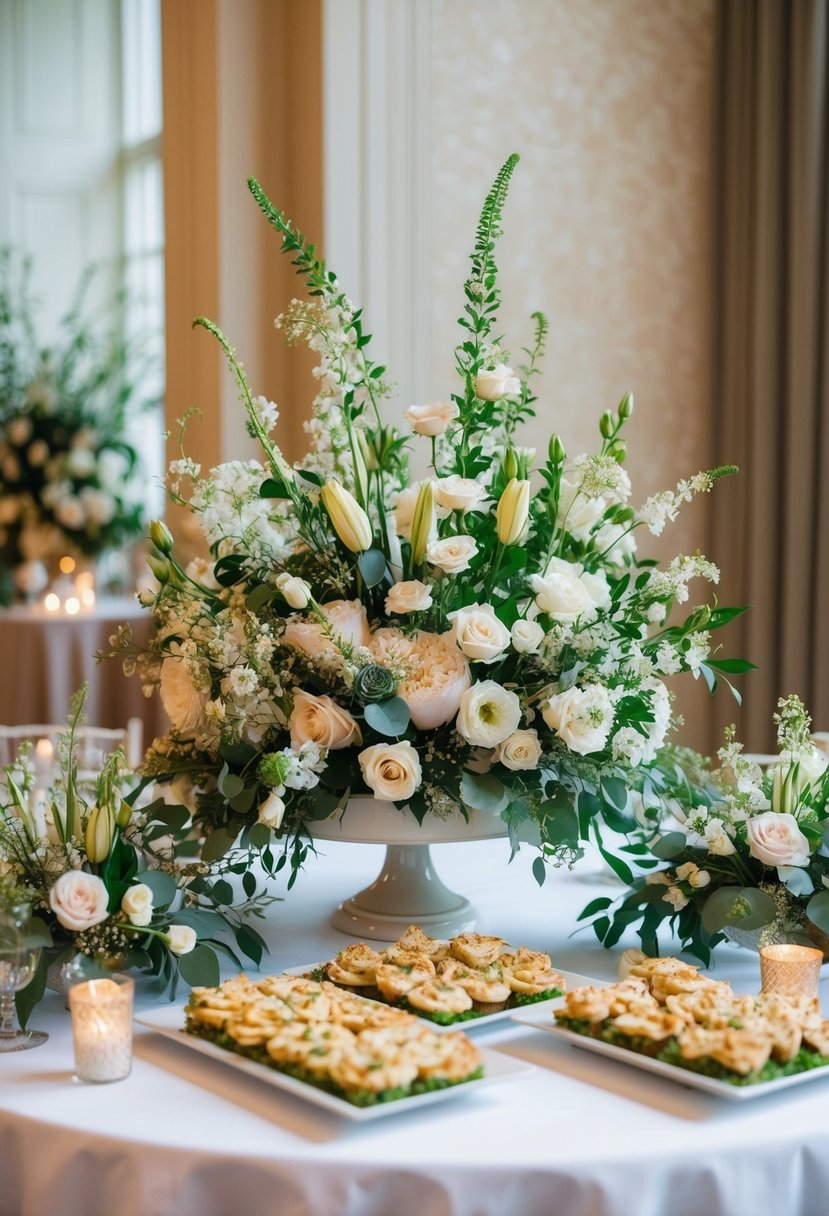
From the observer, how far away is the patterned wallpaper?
157 inches

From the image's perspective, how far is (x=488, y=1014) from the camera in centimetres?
161

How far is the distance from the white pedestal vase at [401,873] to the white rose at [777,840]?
34 centimetres

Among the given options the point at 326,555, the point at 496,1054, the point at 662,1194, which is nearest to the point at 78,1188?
the point at 496,1054

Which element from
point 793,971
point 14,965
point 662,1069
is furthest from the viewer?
point 793,971

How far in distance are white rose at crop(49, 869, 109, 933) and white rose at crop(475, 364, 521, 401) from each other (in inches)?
33.4

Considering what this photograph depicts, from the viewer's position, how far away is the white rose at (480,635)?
1806 millimetres

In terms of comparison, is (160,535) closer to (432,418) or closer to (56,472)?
(432,418)

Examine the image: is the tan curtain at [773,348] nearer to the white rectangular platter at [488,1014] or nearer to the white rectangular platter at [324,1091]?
the white rectangular platter at [488,1014]

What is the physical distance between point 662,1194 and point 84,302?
25.2ft

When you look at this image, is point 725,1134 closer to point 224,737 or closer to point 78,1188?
point 78,1188

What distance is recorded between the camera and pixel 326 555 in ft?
6.58

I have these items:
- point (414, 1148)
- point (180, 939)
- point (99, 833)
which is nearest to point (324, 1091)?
point (414, 1148)

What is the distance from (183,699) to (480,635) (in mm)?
464

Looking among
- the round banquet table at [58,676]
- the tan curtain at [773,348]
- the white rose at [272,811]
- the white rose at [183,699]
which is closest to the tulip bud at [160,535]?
the white rose at [183,699]
